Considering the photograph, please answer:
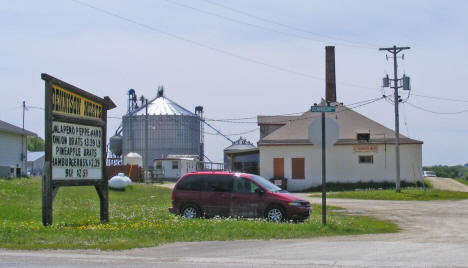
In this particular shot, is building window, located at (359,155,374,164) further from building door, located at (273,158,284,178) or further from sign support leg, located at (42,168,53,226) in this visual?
sign support leg, located at (42,168,53,226)

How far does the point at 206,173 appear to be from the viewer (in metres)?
20.8

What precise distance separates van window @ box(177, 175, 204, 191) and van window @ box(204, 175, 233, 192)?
22 centimetres

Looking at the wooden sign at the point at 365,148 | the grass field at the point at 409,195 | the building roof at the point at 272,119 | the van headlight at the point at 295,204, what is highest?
the building roof at the point at 272,119

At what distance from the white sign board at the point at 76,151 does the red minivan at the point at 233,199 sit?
3.64 meters

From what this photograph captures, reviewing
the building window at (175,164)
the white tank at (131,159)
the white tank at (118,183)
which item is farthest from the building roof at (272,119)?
the white tank at (118,183)

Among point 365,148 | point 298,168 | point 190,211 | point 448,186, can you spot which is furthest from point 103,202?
point 448,186

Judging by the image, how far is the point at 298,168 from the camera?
50781 millimetres

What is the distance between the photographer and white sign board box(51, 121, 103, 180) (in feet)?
52.8

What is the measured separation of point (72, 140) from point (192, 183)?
202 inches

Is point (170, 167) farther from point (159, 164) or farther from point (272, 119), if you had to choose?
point (272, 119)

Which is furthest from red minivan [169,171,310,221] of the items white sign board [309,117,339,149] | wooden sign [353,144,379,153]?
wooden sign [353,144,379,153]

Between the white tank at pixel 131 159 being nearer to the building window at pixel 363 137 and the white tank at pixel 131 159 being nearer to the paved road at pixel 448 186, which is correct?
the building window at pixel 363 137

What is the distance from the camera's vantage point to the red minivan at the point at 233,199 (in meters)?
19.2

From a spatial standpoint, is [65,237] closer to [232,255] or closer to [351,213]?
[232,255]
